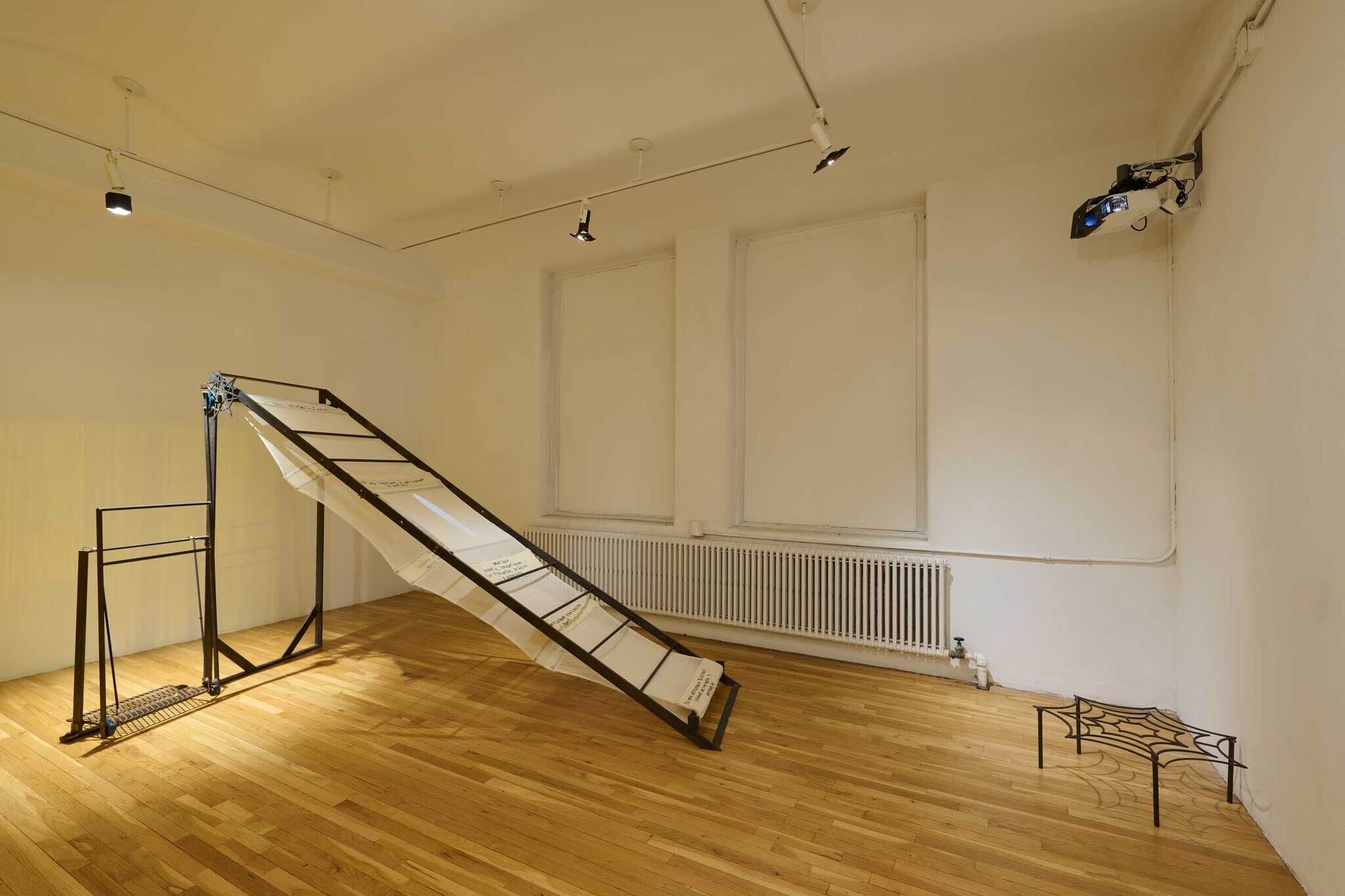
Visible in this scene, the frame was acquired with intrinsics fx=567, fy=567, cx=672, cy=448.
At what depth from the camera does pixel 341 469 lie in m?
2.95

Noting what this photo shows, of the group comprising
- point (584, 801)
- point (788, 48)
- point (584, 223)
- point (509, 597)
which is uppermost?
point (788, 48)

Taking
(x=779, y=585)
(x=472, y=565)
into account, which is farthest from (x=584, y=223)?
(x=779, y=585)

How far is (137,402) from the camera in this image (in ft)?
12.8

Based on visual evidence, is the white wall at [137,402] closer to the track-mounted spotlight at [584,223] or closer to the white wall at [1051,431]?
the track-mounted spotlight at [584,223]

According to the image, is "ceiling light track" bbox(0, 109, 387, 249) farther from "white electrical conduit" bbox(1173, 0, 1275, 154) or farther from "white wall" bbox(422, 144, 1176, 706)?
"white electrical conduit" bbox(1173, 0, 1275, 154)

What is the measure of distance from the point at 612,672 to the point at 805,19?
3.04m

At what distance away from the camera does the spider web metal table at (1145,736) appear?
2.29 m

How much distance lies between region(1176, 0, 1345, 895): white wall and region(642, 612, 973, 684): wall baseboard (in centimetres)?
117

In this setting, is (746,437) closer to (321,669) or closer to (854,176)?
(854,176)

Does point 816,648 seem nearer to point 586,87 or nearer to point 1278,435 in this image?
point 1278,435

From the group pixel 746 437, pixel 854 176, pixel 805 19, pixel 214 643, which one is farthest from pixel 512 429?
pixel 805 19

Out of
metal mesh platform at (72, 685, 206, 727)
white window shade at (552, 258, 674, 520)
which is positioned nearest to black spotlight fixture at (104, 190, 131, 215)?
metal mesh platform at (72, 685, 206, 727)

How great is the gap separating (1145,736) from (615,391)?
4004mm

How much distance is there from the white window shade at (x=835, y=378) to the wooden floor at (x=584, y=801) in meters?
1.35
